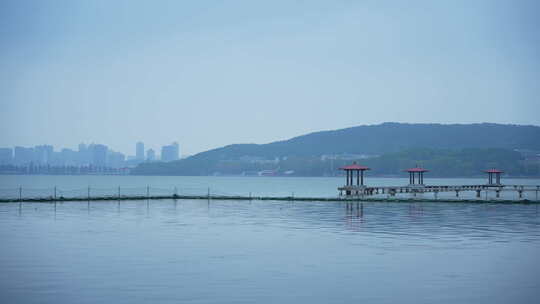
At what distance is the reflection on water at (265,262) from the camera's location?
64.8 feet

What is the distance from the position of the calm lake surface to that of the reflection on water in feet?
0.16

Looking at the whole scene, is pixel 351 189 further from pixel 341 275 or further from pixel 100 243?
→ pixel 341 275

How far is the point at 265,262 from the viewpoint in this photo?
26.6m

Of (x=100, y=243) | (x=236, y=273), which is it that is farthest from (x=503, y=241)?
(x=100, y=243)

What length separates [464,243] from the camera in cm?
3362

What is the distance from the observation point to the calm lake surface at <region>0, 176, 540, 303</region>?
19.7m

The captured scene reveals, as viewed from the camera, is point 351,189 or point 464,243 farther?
point 351,189

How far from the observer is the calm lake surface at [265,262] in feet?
64.6

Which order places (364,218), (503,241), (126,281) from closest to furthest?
(126,281) → (503,241) → (364,218)

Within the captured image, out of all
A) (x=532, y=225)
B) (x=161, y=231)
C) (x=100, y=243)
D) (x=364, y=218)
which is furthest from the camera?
(x=364, y=218)

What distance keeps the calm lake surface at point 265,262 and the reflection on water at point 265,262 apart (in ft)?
0.16

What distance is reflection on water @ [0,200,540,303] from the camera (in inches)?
778

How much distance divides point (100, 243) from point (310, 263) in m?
12.2

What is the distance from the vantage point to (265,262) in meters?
26.6
